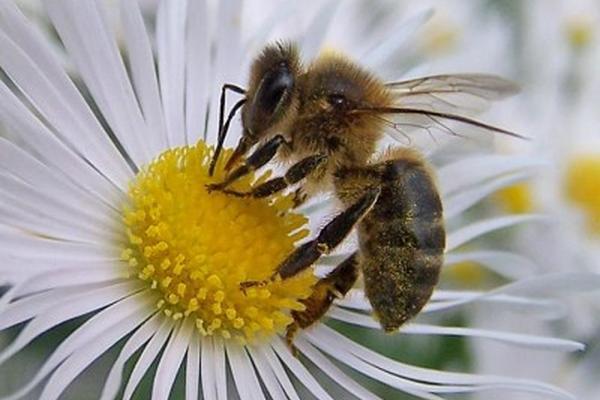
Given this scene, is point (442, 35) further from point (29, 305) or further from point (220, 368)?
point (29, 305)

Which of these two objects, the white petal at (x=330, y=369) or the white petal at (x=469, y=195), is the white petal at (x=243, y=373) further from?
the white petal at (x=469, y=195)

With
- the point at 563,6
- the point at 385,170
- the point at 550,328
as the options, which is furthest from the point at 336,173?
the point at 563,6

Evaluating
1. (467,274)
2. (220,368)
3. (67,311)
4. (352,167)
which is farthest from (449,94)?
(467,274)

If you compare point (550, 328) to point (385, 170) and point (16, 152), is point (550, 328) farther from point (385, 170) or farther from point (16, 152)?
point (16, 152)

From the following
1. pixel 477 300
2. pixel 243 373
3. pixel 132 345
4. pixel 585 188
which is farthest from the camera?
pixel 585 188

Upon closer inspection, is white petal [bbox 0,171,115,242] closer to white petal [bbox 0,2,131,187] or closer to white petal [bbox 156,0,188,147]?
white petal [bbox 0,2,131,187]

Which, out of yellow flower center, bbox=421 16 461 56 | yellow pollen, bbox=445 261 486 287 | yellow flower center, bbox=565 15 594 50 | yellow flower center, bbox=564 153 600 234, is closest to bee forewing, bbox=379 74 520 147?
yellow pollen, bbox=445 261 486 287

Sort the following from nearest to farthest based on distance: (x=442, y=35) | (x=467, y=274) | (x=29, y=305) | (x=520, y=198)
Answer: (x=29, y=305), (x=467, y=274), (x=520, y=198), (x=442, y=35)
